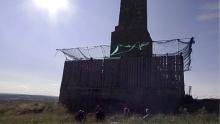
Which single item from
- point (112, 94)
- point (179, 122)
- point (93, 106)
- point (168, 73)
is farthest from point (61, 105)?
point (179, 122)

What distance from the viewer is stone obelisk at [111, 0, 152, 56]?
32.4 meters

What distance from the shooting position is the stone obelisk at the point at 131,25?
32375 mm

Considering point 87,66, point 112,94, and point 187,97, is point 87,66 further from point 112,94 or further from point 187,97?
point 187,97

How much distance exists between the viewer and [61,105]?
3069 cm

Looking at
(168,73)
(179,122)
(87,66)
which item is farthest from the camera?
(87,66)

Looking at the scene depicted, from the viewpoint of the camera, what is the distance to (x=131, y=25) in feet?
108

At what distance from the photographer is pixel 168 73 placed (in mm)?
27062

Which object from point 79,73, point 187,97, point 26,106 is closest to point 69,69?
point 79,73

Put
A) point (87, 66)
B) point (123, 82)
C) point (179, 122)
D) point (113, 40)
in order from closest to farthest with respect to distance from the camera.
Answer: point (179, 122) < point (123, 82) < point (87, 66) < point (113, 40)

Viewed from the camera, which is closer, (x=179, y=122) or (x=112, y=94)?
(x=179, y=122)

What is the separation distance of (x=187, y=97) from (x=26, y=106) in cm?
1639

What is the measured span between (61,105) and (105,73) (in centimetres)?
549

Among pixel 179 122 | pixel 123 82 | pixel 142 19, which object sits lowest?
pixel 179 122

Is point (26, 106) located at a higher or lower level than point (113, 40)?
lower
